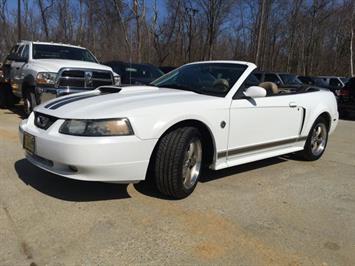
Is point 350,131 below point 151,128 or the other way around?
below

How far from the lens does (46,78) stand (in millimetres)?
8008

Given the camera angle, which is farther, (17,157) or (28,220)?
(17,157)

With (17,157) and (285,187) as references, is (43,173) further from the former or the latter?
(285,187)

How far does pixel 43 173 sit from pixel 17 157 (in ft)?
3.02

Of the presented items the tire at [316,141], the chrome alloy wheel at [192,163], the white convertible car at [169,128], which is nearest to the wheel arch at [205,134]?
the white convertible car at [169,128]

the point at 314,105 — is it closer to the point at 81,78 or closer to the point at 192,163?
the point at 192,163

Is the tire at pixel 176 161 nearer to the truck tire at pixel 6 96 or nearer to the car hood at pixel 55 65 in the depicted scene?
the car hood at pixel 55 65

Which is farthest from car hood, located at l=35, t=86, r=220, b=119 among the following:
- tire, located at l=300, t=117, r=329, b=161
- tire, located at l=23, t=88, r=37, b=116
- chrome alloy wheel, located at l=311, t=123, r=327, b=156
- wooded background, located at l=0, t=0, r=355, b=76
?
wooded background, located at l=0, t=0, r=355, b=76

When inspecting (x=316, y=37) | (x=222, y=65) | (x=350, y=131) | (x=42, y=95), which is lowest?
(x=350, y=131)

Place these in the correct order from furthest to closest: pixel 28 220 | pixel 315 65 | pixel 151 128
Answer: pixel 315 65, pixel 151 128, pixel 28 220

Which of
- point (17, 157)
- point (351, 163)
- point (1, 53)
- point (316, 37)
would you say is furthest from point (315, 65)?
point (17, 157)

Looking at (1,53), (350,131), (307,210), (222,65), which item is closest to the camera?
(307,210)

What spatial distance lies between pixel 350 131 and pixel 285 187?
6.42 metres

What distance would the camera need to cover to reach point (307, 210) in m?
4.07
